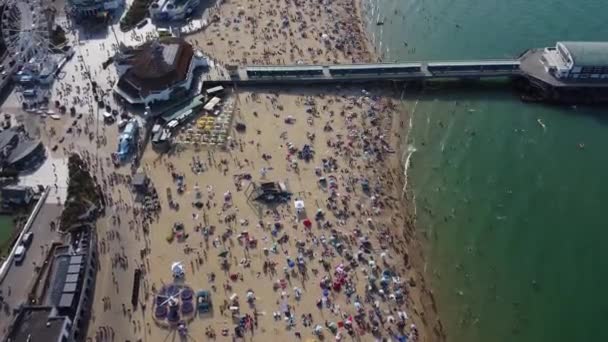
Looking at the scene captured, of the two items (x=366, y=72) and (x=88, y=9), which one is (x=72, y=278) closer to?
(x=366, y=72)

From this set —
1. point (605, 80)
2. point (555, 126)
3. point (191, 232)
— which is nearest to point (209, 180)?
point (191, 232)

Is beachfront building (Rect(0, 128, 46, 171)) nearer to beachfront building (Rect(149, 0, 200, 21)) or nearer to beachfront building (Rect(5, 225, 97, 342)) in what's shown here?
beachfront building (Rect(5, 225, 97, 342))

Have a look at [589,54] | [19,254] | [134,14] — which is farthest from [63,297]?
[589,54]

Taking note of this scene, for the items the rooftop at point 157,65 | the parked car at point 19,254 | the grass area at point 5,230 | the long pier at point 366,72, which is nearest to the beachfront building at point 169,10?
the rooftop at point 157,65

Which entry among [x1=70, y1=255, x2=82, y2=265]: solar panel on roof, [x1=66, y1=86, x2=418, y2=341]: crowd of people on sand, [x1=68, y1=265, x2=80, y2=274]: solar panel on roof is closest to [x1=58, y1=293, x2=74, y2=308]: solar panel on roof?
[x1=68, y1=265, x2=80, y2=274]: solar panel on roof

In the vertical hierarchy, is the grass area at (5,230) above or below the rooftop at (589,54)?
below

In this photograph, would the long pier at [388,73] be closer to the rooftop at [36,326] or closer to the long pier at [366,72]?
the long pier at [366,72]
